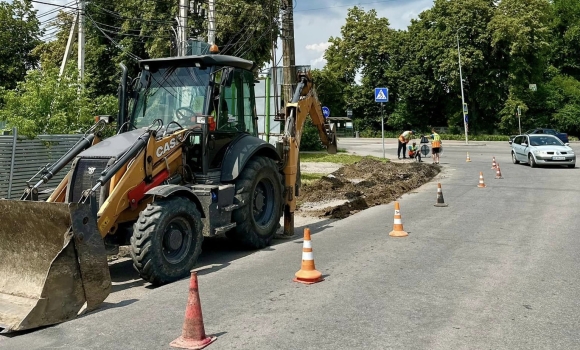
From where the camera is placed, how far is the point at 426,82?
2343 inches

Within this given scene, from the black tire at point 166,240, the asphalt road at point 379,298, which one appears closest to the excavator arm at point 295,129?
the asphalt road at point 379,298

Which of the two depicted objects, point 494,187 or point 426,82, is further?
point 426,82

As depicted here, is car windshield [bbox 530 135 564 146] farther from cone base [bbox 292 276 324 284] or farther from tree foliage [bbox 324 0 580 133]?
tree foliage [bbox 324 0 580 133]

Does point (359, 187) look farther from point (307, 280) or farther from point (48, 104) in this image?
point (307, 280)

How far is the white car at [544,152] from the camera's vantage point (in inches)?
880

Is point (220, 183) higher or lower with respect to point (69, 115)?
lower

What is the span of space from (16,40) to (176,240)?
1666 inches

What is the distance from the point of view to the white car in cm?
2234

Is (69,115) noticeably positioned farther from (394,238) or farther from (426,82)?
(426,82)

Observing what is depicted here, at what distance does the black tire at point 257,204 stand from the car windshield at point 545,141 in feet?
58.5

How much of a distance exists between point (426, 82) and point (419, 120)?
531 cm

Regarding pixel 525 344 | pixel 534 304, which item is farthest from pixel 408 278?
pixel 525 344

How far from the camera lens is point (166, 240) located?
6.75m

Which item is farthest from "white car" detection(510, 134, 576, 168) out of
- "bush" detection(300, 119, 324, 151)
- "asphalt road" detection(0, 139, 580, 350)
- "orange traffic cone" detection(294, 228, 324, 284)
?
"orange traffic cone" detection(294, 228, 324, 284)
